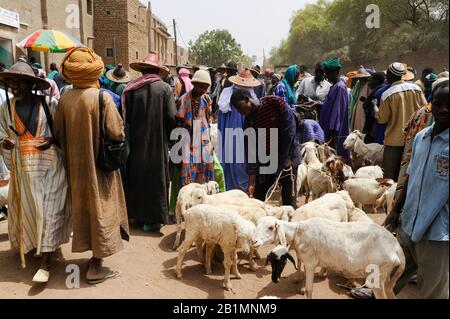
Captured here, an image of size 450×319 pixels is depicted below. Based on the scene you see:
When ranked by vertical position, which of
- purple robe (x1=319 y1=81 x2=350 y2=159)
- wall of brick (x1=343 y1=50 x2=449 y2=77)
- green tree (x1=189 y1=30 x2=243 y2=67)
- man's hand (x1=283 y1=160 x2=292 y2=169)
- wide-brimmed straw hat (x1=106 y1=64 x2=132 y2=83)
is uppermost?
green tree (x1=189 y1=30 x2=243 y2=67)

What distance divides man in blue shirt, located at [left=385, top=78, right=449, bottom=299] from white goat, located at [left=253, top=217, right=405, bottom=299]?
0.38 meters

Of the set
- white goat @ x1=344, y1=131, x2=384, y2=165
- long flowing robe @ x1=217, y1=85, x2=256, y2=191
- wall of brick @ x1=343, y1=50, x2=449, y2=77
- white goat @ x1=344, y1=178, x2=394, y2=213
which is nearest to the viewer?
white goat @ x1=344, y1=178, x2=394, y2=213

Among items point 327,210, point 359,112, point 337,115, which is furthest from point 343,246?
point 359,112

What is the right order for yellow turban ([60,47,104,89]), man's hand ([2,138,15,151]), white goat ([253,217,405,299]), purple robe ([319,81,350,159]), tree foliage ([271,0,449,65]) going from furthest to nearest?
tree foliage ([271,0,449,65])
purple robe ([319,81,350,159])
man's hand ([2,138,15,151])
yellow turban ([60,47,104,89])
white goat ([253,217,405,299])

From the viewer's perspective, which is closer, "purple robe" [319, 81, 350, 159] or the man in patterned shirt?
the man in patterned shirt

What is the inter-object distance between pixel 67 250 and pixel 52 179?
120 centimetres

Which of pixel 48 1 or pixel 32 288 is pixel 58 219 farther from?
pixel 48 1

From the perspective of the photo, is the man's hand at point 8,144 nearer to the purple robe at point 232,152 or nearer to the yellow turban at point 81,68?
the yellow turban at point 81,68

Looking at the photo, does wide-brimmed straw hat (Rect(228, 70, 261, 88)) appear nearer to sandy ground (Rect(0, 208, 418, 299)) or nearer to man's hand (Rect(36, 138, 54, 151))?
sandy ground (Rect(0, 208, 418, 299))

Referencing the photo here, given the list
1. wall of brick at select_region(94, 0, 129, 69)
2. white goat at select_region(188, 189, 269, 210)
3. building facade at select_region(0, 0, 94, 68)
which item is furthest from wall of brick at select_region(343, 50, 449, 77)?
building facade at select_region(0, 0, 94, 68)

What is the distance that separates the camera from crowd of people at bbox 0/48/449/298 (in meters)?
2.61

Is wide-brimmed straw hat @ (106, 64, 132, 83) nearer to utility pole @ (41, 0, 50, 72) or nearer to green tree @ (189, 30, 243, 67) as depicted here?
utility pole @ (41, 0, 50, 72)

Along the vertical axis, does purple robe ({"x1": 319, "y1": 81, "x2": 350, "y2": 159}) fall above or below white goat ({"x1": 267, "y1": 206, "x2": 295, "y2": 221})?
above
